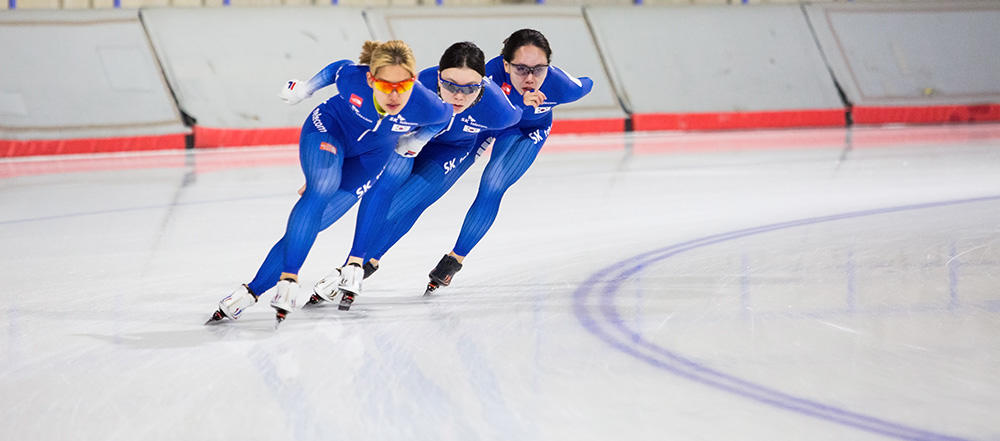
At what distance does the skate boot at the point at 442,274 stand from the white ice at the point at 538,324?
0.07 metres

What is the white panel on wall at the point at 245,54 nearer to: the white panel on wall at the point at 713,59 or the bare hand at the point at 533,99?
the white panel on wall at the point at 713,59

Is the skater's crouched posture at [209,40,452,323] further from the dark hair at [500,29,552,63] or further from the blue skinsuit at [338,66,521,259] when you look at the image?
the dark hair at [500,29,552,63]

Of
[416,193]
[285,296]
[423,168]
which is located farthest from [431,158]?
[285,296]

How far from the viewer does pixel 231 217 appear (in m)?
6.46

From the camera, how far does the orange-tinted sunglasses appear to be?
12.5 ft

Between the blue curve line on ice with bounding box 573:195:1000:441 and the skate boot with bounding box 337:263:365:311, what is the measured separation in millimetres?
742

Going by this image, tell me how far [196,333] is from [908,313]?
2262 millimetres

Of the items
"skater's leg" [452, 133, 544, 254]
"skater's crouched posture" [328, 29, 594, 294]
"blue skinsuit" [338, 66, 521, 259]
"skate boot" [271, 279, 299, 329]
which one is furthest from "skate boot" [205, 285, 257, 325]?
"skater's leg" [452, 133, 544, 254]

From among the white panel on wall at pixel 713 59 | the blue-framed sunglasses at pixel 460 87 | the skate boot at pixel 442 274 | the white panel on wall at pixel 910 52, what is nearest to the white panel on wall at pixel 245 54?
the white panel on wall at pixel 713 59

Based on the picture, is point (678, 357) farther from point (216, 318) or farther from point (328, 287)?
point (216, 318)

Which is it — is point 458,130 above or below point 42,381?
above

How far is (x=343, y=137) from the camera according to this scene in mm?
4051

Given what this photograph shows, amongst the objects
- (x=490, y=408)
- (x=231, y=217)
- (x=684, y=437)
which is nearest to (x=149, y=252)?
(x=231, y=217)

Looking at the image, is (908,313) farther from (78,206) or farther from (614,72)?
(614,72)
